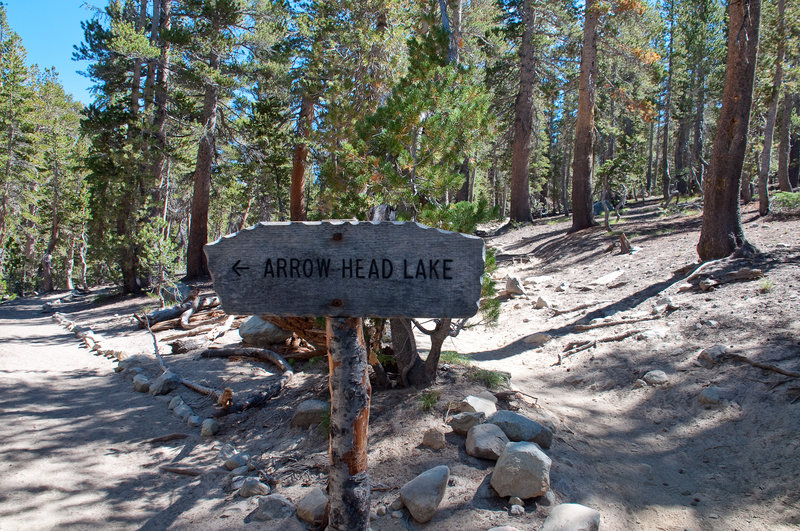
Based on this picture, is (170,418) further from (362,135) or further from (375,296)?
(375,296)

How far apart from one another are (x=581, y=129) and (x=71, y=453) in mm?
14535

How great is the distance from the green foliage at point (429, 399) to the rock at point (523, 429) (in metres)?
0.66

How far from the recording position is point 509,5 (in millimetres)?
18609

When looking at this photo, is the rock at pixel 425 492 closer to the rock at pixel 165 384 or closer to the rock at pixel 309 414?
the rock at pixel 309 414

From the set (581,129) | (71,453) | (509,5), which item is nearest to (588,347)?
(71,453)

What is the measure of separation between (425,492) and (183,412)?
370cm

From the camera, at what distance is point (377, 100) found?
8750 millimetres

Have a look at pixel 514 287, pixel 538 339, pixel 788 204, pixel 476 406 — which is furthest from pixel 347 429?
pixel 788 204

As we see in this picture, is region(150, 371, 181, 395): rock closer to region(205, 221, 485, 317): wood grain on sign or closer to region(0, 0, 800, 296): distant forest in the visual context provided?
region(0, 0, 800, 296): distant forest

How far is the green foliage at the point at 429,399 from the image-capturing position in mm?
4738

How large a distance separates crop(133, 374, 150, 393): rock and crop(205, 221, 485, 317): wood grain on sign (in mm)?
5171

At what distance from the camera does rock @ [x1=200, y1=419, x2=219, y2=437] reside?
522 centimetres

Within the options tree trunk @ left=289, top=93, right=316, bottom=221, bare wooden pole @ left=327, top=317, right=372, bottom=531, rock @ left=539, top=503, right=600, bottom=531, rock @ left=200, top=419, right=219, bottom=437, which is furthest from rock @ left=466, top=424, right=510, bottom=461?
tree trunk @ left=289, top=93, right=316, bottom=221

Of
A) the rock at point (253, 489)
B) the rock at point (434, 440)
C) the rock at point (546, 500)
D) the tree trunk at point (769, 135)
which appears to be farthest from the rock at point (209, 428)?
the tree trunk at point (769, 135)
